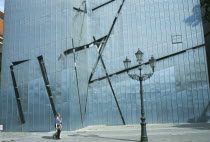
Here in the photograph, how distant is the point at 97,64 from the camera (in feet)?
71.7

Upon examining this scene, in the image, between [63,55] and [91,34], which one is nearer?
[63,55]

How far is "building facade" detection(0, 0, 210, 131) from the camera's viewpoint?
19.0 meters

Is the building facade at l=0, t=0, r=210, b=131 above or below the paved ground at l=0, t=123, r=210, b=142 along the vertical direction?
above

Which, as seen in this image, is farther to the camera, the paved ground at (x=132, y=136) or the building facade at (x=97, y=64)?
the building facade at (x=97, y=64)

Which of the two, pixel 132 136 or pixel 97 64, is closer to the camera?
pixel 132 136

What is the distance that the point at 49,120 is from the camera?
61.1ft

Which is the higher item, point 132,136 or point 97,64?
point 97,64

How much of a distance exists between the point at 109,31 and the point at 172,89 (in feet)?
25.8

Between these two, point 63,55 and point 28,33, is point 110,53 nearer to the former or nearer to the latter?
point 63,55

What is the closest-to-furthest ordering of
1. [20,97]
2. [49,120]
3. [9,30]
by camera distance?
1. [49,120]
2. [20,97]
3. [9,30]

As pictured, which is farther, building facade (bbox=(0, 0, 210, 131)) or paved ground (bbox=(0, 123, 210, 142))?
building facade (bbox=(0, 0, 210, 131))

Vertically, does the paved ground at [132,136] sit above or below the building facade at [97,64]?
below

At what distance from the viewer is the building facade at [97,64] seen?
19000 millimetres

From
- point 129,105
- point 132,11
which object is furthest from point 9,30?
point 129,105
